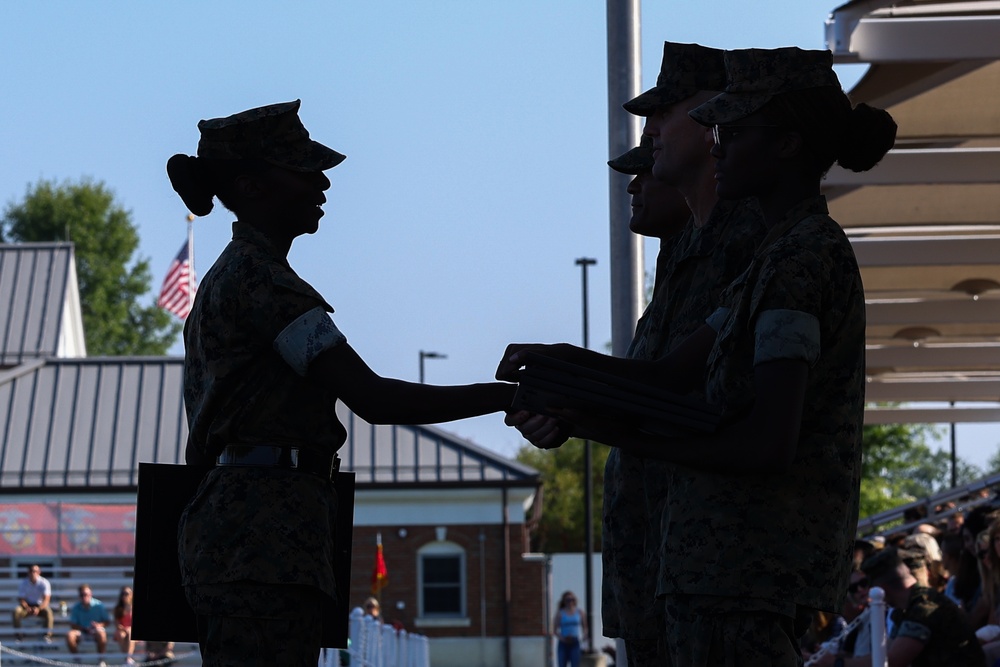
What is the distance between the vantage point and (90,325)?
275 feet

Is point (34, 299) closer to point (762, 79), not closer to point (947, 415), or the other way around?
point (947, 415)

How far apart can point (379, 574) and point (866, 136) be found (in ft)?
113

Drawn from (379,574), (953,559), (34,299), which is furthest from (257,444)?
(34,299)

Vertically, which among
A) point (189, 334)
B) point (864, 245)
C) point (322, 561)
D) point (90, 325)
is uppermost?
point (90, 325)

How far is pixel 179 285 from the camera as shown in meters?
40.3

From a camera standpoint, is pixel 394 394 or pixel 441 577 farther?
pixel 441 577

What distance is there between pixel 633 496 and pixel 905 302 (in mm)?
17380

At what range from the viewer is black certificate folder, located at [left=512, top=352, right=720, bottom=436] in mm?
3508

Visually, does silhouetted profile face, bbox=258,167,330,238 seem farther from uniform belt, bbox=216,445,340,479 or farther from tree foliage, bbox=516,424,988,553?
tree foliage, bbox=516,424,988,553

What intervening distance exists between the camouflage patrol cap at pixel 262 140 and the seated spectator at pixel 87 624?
83.6 ft

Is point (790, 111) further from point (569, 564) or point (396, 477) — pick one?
point (569, 564)

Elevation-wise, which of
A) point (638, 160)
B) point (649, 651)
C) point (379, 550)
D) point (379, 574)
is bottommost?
point (649, 651)

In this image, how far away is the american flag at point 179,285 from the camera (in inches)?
1565

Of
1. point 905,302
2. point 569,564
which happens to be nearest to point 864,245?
point 905,302
